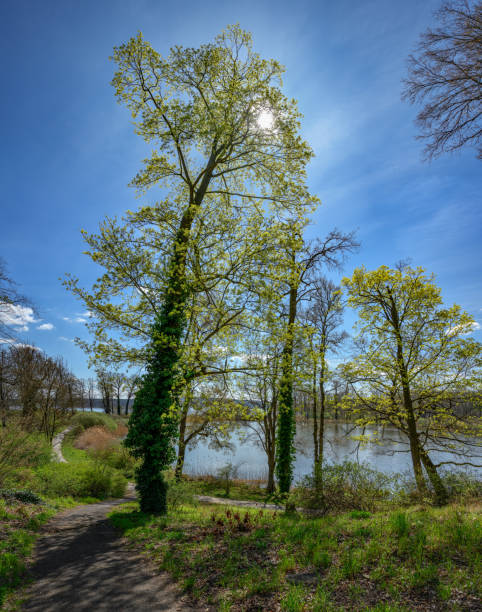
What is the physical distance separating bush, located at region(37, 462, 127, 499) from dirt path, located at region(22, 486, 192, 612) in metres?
4.27

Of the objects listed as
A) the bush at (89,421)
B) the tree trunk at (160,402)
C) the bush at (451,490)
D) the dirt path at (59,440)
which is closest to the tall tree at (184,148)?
the tree trunk at (160,402)

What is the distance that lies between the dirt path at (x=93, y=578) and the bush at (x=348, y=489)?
15.1 feet

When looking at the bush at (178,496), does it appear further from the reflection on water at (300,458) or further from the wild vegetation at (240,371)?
the reflection on water at (300,458)

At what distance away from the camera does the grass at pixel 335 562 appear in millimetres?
3664

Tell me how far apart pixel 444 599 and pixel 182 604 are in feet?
10.3

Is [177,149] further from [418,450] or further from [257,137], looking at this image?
[418,450]

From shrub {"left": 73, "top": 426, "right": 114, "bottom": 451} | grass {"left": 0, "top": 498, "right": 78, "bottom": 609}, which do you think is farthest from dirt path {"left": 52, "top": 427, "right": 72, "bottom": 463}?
grass {"left": 0, "top": 498, "right": 78, "bottom": 609}

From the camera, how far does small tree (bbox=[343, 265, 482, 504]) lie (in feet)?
31.4

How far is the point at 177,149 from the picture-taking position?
34.0ft

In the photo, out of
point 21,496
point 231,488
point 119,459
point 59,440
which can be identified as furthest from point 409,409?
point 59,440

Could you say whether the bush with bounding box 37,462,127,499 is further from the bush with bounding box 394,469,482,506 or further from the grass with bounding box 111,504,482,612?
the bush with bounding box 394,469,482,506

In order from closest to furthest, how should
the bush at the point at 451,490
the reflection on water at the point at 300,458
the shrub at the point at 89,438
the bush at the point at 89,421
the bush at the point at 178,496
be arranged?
the bush at the point at 451,490, the bush at the point at 178,496, the reflection on water at the point at 300,458, the shrub at the point at 89,438, the bush at the point at 89,421

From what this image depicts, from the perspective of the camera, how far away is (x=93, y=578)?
4.84m

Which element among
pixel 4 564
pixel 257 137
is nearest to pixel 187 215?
pixel 257 137
